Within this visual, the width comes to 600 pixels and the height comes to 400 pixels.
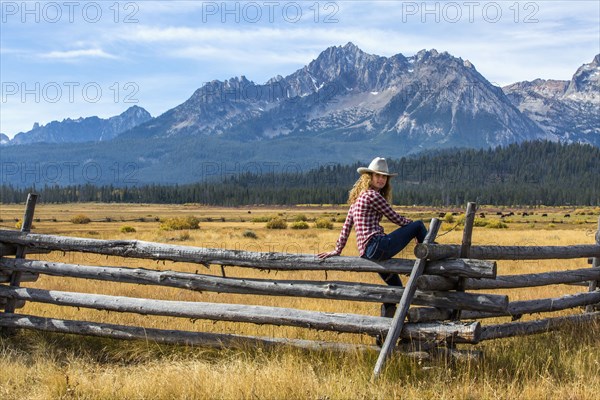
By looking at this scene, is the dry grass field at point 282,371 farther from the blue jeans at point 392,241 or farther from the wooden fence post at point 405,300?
the blue jeans at point 392,241

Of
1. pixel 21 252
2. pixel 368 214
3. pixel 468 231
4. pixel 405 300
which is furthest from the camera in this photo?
pixel 21 252

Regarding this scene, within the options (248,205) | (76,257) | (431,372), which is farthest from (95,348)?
(248,205)

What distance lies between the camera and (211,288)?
8.44 meters

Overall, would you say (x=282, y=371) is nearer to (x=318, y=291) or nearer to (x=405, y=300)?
(x=318, y=291)

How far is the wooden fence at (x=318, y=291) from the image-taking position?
24.0 feet

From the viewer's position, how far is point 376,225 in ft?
25.3

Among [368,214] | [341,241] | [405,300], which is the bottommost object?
[405,300]

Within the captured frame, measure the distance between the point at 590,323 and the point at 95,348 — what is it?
7270mm

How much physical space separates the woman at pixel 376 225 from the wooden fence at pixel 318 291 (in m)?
0.20

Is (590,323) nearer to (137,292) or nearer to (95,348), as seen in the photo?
(95,348)

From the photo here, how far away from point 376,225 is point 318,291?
3.57 ft

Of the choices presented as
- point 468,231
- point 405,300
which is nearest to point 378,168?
point 468,231

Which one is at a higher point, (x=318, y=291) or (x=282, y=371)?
(x=318, y=291)

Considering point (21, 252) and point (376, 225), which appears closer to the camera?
point (376, 225)
